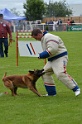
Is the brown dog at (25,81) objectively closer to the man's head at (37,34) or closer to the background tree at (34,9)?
the man's head at (37,34)

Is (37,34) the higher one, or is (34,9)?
(37,34)

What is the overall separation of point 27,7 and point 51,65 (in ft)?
231

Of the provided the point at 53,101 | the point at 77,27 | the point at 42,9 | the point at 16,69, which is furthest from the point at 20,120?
the point at 42,9

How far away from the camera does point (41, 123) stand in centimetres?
705

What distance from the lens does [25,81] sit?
952 cm

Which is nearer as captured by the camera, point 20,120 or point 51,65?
point 20,120

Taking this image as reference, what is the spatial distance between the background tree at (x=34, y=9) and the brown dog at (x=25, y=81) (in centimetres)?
6820

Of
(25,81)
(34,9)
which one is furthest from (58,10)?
(25,81)

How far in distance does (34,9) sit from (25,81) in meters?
69.2

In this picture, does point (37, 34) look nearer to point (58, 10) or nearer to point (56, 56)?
point (56, 56)

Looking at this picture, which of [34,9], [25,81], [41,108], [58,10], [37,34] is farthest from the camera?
Result: [58,10]

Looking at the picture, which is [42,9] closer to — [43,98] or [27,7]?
[27,7]

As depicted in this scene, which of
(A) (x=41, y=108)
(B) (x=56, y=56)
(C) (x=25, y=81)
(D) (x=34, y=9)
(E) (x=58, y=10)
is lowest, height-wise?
(E) (x=58, y=10)

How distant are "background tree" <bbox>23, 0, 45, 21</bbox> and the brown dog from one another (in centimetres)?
6820
